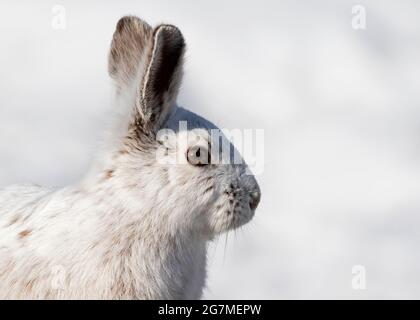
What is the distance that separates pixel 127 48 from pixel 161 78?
576mm

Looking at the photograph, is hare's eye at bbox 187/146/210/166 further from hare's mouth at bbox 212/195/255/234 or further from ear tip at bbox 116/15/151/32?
ear tip at bbox 116/15/151/32

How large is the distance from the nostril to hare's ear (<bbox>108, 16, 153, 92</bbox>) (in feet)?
3.89

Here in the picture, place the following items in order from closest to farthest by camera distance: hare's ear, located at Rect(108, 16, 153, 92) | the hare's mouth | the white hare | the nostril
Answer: the white hare, the hare's mouth, the nostril, hare's ear, located at Rect(108, 16, 153, 92)

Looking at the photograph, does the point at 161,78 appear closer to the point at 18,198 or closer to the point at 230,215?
the point at 230,215

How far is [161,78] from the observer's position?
7098 millimetres

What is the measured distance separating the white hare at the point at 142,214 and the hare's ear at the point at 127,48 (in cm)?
27

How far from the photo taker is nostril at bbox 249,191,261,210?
715 cm

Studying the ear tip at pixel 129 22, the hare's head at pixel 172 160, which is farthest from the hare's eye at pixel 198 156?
the ear tip at pixel 129 22

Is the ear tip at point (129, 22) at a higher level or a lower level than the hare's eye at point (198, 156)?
higher

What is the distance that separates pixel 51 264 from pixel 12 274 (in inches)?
11.9

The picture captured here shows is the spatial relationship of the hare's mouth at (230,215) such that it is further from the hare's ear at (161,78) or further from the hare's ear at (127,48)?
the hare's ear at (127,48)

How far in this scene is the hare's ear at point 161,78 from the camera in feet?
22.7

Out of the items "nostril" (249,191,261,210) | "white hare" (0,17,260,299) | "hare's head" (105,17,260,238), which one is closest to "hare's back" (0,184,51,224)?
"white hare" (0,17,260,299)
